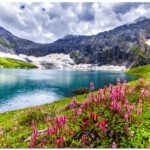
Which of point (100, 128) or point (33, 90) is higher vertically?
point (33, 90)

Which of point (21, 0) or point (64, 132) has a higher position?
point (21, 0)

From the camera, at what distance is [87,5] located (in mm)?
15180

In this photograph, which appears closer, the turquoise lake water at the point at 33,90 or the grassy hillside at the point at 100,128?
the grassy hillside at the point at 100,128

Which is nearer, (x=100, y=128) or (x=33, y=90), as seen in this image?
(x=100, y=128)

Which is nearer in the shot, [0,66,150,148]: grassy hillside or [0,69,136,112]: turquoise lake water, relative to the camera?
[0,66,150,148]: grassy hillside

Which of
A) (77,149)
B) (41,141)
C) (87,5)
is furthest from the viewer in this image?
(87,5)

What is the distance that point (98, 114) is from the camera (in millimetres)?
9930

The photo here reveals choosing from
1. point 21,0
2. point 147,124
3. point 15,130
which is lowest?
point 15,130

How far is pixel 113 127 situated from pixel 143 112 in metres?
2.81

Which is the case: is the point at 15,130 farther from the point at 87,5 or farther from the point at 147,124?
the point at 87,5

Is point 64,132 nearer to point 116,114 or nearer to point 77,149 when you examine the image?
point 77,149

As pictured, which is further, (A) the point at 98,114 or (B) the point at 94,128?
(A) the point at 98,114

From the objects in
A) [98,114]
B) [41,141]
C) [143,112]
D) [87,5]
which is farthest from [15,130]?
[87,5]

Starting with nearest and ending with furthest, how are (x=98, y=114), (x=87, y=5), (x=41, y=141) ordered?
1. (x=41, y=141)
2. (x=98, y=114)
3. (x=87, y=5)
